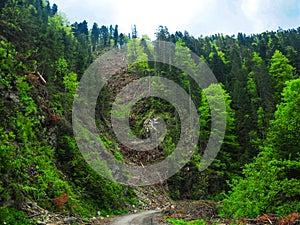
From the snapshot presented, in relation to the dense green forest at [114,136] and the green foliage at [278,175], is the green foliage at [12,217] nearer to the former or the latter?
the dense green forest at [114,136]

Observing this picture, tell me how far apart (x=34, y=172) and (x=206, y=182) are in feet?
73.5

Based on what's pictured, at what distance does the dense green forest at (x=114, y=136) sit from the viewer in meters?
13.4

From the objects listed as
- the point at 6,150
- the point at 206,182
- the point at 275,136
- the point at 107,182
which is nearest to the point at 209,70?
the point at 206,182

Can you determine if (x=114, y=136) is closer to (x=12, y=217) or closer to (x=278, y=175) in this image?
(x=278, y=175)

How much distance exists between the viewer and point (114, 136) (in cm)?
3806

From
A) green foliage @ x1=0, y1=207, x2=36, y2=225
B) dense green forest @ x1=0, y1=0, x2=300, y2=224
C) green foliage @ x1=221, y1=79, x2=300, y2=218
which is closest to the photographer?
green foliage @ x1=0, y1=207, x2=36, y2=225

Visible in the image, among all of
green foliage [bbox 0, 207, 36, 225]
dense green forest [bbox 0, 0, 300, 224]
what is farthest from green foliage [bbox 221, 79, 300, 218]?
green foliage [bbox 0, 207, 36, 225]

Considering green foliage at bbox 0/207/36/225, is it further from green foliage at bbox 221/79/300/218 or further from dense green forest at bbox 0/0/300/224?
green foliage at bbox 221/79/300/218

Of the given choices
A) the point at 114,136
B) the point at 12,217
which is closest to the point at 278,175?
the point at 12,217

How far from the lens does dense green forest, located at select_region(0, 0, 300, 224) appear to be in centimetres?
1343

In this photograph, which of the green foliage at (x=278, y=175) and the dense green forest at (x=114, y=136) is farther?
the dense green forest at (x=114, y=136)

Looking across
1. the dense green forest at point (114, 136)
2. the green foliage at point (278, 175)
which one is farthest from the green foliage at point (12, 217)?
the green foliage at point (278, 175)

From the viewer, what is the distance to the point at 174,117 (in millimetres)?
41781

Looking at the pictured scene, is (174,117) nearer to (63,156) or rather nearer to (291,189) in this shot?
(63,156)
